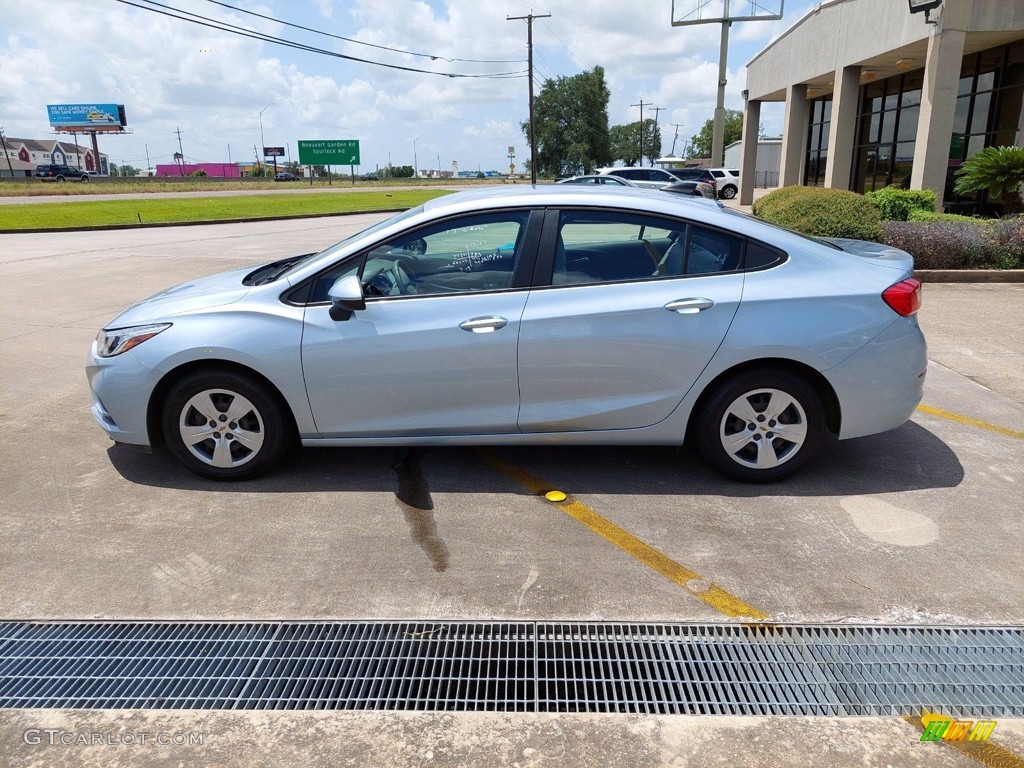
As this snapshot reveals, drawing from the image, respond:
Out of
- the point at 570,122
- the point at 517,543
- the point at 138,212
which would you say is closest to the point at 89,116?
the point at 570,122

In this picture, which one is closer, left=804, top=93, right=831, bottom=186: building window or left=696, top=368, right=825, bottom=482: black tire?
left=696, top=368, right=825, bottom=482: black tire

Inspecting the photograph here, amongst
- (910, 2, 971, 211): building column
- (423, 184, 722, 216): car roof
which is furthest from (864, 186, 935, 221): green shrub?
Answer: (423, 184, 722, 216): car roof

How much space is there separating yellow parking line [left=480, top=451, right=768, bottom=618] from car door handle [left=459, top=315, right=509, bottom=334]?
947mm

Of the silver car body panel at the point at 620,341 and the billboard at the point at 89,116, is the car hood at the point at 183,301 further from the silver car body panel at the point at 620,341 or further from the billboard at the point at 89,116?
the billboard at the point at 89,116

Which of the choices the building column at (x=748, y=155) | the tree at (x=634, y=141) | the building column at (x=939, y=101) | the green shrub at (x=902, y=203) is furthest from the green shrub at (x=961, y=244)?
the tree at (x=634, y=141)

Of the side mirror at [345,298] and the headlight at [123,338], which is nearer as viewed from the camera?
the side mirror at [345,298]

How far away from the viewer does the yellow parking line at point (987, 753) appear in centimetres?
231

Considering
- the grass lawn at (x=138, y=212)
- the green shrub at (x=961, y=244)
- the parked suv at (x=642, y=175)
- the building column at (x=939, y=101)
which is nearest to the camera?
the green shrub at (x=961, y=244)

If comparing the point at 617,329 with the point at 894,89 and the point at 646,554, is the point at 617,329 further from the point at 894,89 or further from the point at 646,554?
the point at 894,89

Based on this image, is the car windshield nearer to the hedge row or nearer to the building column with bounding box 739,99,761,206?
the hedge row

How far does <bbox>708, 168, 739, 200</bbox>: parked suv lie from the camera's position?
3862cm

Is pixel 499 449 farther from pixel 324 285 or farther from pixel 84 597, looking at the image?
pixel 84 597

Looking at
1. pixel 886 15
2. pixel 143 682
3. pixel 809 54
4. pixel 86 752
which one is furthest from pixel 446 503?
pixel 809 54

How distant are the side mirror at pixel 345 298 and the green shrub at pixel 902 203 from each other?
41.4ft
